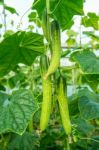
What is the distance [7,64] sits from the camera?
187 cm

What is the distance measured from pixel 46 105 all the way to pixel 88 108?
12.7 inches

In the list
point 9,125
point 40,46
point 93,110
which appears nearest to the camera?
point 9,125

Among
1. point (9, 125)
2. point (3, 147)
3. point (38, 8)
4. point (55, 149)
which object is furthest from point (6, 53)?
point (55, 149)

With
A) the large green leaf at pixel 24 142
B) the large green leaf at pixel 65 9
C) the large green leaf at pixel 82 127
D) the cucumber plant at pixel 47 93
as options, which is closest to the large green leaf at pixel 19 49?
the cucumber plant at pixel 47 93

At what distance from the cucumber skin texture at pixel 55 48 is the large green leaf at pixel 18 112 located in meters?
0.12

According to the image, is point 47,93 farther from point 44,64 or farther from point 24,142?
point 24,142

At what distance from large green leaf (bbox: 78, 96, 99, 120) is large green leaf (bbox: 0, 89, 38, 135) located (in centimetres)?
27

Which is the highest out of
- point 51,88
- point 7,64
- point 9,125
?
point 7,64

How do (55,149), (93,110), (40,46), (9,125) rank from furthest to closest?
(55,149) < (40,46) < (93,110) < (9,125)

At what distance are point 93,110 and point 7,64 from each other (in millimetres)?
487

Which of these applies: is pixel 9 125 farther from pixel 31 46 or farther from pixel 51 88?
pixel 31 46

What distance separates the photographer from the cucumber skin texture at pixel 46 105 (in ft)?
4.33

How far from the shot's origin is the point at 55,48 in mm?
1351

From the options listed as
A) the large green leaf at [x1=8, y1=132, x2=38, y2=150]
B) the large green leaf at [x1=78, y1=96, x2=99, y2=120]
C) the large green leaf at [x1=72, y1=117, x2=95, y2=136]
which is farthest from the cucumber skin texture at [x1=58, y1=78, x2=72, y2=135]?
the large green leaf at [x1=72, y1=117, x2=95, y2=136]
